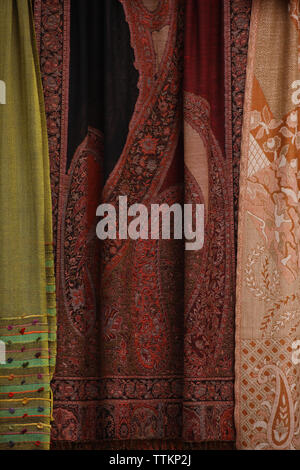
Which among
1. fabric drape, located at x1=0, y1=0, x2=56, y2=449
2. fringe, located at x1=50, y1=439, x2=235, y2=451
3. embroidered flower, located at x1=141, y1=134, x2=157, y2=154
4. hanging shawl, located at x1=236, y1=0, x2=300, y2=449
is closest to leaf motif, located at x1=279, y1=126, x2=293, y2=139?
hanging shawl, located at x1=236, y1=0, x2=300, y2=449

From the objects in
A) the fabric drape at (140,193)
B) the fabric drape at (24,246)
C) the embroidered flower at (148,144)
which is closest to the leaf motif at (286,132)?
the fabric drape at (140,193)

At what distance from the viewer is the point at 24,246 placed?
158 cm

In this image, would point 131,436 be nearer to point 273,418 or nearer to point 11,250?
point 273,418

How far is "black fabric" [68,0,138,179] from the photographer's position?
1.66 meters

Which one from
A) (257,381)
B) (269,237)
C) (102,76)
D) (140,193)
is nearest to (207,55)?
(102,76)

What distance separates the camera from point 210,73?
1688 mm

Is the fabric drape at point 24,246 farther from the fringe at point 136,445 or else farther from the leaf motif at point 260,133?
the leaf motif at point 260,133

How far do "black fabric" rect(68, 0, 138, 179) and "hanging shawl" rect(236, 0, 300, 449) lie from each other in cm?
45

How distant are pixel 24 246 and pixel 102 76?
685 millimetres

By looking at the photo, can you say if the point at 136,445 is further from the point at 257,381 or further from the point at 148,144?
the point at 148,144

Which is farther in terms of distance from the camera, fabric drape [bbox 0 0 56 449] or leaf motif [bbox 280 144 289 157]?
leaf motif [bbox 280 144 289 157]

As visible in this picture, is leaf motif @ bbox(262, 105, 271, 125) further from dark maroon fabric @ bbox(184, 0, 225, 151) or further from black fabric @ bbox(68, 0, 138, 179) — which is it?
black fabric @ bbox(68, 0, 138, 179)

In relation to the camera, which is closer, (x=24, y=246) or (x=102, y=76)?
(x=24, y=246)

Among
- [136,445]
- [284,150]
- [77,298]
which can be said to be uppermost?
[284,150]
